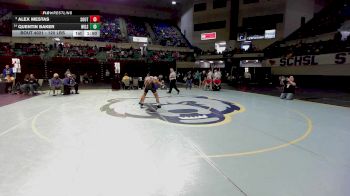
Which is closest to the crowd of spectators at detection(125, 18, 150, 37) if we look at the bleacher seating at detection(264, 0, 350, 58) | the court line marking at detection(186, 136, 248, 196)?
the bleacher seating at detection(264, 0, 350, 58)

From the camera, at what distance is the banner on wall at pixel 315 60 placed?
19.2 meters

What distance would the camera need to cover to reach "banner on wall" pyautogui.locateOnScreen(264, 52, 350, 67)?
754 inches

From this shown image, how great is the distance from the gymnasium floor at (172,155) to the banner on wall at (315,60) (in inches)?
539

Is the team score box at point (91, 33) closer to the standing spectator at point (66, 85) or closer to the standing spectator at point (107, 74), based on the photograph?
the standing spectator at point (66, 85)

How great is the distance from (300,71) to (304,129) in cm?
1948

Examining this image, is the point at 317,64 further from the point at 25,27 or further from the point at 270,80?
the point at 25,27

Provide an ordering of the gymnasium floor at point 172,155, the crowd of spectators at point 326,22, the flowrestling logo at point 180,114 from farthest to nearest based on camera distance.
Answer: the crowd of spectators at point 326,22
the flowrestling logo at point 180,114
the gymnasium floor at point 172,155

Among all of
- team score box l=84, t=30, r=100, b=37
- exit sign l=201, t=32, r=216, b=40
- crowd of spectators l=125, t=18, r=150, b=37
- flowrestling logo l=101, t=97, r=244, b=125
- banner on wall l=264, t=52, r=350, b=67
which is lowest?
flowrestling logo l=101, t=97, r=244, b=125

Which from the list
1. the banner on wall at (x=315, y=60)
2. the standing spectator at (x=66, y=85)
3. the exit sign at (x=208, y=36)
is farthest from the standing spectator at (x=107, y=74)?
the banner on wall at (x=315, y=60)

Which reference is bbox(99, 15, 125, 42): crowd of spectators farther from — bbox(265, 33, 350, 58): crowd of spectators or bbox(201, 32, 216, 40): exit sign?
bbox(265, 33, 350, 58): crowd of spectators

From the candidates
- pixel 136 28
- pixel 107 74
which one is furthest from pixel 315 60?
pixel 136 28
